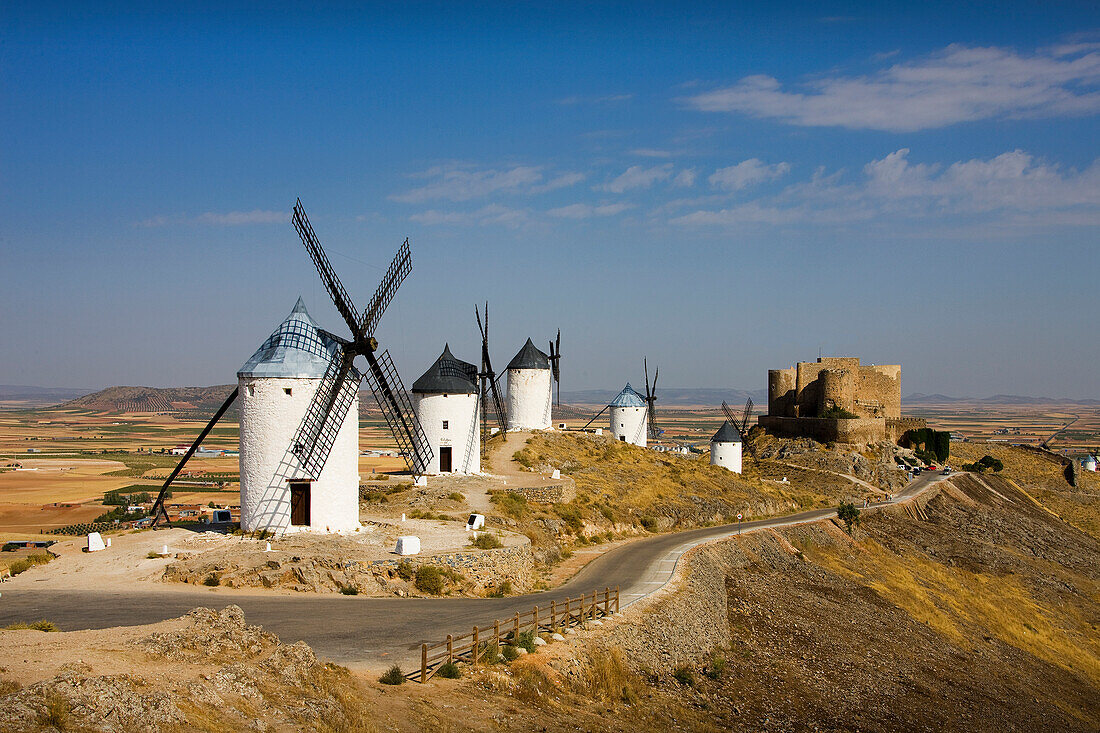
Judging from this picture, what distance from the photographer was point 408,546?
22.8 m

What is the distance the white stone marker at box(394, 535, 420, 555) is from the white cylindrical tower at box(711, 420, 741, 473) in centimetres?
3701

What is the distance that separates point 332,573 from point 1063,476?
69.2 metres

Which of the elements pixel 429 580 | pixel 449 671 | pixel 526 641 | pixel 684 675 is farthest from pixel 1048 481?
pixel 449 671

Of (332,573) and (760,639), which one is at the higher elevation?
(332,573)

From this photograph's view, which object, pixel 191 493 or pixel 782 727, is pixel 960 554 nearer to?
pixel 782 727

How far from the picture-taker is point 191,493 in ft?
224

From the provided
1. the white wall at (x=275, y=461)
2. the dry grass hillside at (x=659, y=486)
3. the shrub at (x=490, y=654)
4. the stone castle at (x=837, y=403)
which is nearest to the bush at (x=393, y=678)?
the shrub at (x=490, y=654)

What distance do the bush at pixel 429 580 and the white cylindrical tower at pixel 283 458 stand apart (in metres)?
4.54

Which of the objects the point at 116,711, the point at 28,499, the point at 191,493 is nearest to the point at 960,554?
the point at 116,711

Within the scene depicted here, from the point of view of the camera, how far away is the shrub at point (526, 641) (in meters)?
A: 16.6

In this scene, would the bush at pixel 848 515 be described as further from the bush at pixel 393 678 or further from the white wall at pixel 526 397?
the bush at pixel 393 678

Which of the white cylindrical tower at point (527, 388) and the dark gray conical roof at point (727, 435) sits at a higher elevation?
the white cylindrical tower at point (527, 388)

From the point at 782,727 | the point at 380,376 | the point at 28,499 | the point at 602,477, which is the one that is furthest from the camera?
the point at 28,499

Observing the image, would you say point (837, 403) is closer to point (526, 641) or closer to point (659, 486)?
point (659, 486)
